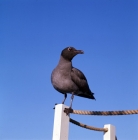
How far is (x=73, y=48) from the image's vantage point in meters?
5.11

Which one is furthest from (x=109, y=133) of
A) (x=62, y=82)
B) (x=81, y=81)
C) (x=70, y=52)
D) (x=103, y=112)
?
(x=70, y=52)

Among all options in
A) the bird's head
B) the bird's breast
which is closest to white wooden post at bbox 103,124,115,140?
the bird's breast

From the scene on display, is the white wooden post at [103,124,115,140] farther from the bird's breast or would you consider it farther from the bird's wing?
the bird's wing

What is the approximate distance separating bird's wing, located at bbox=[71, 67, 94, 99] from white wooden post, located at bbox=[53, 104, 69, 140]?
1937 mm

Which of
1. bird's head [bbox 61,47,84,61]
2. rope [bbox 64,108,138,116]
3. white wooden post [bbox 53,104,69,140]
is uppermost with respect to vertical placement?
bird's head [bbox 61,47,84,61]

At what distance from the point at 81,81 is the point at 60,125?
2.35 metres

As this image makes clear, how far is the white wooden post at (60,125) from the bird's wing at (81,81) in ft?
6.36

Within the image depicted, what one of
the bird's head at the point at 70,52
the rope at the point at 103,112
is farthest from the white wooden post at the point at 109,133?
the bird's head at the point at 70,52

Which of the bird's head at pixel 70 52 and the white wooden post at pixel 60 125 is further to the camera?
the bird's head at pixel 70 52

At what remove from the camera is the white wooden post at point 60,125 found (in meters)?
2.68

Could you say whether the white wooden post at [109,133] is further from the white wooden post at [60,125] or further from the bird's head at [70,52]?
the bird's head at [70,52]

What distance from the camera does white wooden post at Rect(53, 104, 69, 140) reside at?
106 inches

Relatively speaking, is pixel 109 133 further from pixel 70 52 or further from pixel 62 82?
pixel 70 52

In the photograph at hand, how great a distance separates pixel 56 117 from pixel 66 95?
1.88 meters
